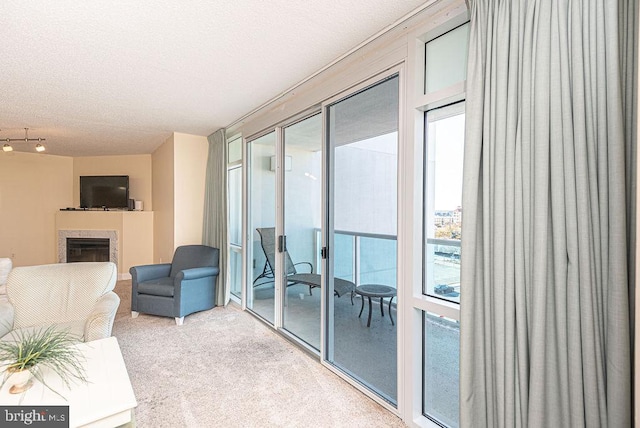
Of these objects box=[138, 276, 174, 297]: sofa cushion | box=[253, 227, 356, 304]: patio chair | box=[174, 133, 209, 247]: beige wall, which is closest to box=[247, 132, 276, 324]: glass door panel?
box=[253, 227, 356, 304]: patio chair

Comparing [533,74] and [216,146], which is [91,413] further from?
[216,146]

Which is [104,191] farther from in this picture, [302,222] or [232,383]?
[232,383]

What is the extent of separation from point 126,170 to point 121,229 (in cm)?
137

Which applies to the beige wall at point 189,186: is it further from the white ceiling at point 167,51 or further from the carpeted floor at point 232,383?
the carpeted floor at point 232,383

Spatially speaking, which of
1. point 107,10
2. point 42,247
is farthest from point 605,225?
point 42,247

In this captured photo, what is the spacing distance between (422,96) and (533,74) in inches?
28.0

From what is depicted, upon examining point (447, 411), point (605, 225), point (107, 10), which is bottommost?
point (447, 411)

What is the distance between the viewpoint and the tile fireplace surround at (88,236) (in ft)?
20.9

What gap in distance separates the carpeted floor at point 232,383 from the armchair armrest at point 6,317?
0.89m

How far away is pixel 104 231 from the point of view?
641cm

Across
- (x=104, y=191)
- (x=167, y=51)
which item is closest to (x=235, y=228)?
(x=167, y=51)

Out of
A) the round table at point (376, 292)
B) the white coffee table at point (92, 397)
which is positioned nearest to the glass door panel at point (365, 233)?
the round table at point (376, 292)

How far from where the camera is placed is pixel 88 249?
659 cm

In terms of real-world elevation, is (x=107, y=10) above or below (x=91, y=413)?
above
